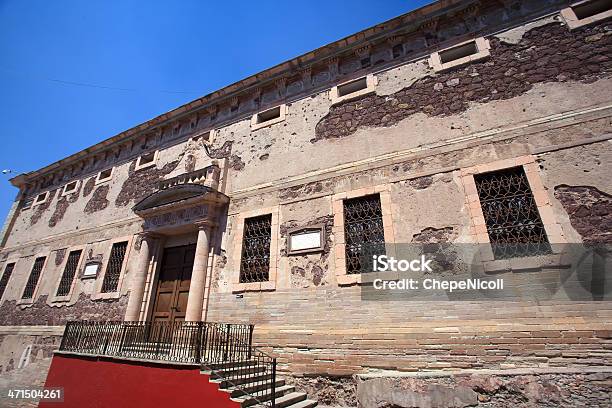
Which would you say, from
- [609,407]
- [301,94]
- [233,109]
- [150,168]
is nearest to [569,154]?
[609,407]

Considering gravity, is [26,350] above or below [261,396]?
above

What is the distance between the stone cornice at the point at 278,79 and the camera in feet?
25.6

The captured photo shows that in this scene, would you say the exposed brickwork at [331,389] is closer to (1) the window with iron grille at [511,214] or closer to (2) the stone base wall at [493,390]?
(2) the stone base wall at [493,390]

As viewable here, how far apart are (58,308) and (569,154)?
14950 millimetres

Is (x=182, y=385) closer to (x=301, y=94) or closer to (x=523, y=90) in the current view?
(x=301, y=94)

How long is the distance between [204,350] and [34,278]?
1116 cm

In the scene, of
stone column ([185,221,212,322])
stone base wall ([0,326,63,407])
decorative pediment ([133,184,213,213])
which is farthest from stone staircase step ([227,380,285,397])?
stone base wall ([0,326,63,407])

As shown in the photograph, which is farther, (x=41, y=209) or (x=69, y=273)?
(x=41, y=209)

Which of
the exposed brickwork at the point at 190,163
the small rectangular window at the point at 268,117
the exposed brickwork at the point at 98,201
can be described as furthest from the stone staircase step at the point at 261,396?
the exposed brickwork at the point at 98,201

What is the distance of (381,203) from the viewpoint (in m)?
6.64

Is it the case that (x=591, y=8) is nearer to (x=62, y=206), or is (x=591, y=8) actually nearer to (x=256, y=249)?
(x=256, y=249)

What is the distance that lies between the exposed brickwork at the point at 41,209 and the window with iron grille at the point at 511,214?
17387 mm

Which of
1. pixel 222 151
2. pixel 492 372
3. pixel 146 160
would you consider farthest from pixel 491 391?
pixel 146 160

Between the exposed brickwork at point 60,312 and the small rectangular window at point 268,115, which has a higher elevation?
the small rectangular window at point 268,115
